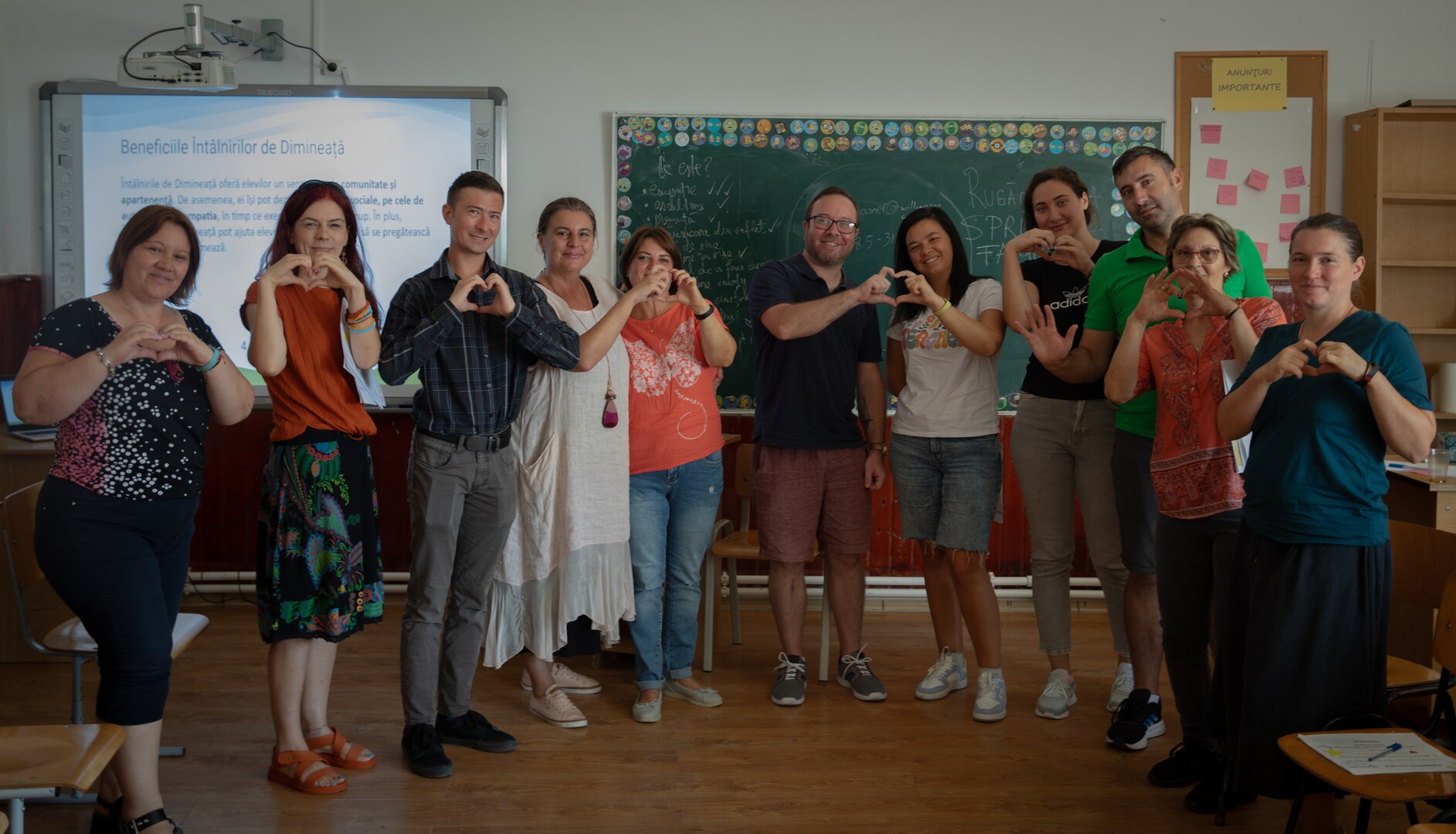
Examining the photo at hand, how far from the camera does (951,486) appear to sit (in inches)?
126

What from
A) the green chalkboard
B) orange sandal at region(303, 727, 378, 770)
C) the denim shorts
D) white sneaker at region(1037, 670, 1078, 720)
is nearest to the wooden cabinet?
the green chalkboard

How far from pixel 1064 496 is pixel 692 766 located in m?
1.35

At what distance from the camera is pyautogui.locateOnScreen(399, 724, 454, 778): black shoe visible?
9.16ft

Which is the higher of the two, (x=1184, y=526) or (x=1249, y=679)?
(x=1184, y=526)

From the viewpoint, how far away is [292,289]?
8.55 ft

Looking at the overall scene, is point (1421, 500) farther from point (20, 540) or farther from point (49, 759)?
point (20, 540)

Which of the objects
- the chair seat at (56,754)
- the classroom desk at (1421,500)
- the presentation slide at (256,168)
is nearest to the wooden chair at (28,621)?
the chair seat at (56,754)

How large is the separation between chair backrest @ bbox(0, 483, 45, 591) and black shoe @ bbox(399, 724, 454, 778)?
1.09 meters

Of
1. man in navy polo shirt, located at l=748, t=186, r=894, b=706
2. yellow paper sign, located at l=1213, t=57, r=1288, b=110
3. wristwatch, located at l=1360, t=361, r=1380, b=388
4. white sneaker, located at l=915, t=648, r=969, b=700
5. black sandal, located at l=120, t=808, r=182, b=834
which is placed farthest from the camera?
yellow paper sign, located at l=1213, t=57, r=1288, b=110

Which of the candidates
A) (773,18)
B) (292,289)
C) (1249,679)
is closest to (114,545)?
(292,289)

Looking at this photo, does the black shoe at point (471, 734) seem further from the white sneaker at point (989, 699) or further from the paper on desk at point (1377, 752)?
the paper on desk at point (1377, 752)

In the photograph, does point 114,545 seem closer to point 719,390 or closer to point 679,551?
point 679,551

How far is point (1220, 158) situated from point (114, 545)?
4.32 metres

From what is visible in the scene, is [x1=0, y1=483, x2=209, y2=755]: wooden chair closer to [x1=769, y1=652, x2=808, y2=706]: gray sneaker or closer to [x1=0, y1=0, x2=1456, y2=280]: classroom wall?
[x1=769, y1=652, x2=808, y2=706]: gray sneaker
